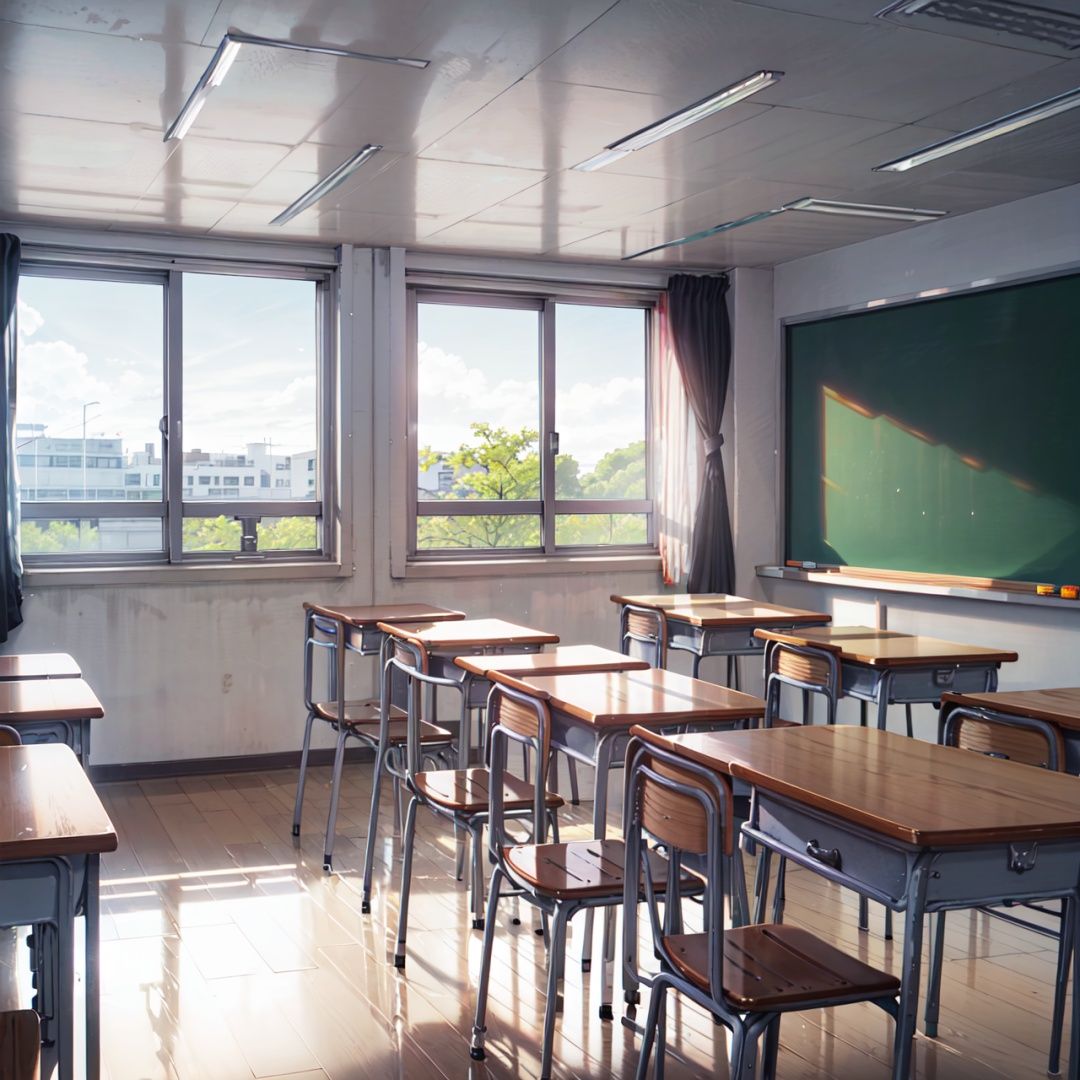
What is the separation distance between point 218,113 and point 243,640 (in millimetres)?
2964

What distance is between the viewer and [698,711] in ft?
10.5

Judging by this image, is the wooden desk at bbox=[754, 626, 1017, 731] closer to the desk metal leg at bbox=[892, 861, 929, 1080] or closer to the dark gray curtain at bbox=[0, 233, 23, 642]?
the desk metal leg at bbox=[892, 861, 929, 1080]

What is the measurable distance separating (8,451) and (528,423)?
2.81 meters

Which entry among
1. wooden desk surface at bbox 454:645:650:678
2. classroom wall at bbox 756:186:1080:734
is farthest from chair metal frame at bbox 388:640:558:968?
classroom wall at bbox 756:186:1080:734

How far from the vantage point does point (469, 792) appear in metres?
3.61

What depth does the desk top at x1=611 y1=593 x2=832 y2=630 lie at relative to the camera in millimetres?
5496

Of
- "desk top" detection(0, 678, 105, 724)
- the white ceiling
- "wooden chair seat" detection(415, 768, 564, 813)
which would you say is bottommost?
"wooden chair seat" detection(415, 768, 564, 813)

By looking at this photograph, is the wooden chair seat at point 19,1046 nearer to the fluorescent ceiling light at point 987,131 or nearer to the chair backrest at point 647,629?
the chair backrest at point 647,629

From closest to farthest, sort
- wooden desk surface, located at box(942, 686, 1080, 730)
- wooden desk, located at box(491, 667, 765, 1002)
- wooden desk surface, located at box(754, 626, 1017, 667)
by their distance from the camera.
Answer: wooden desk, located at box(491, 667, 765, 1002), wooden desk surface, located at box(942, 686, 1080, 730), wooden desk surface, located at box(754, 626, 1017, 667)

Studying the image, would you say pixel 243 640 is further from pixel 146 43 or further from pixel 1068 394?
pixel 1068 394

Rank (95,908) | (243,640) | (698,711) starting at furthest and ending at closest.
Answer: (243,640) → (698,711) → (95,908)

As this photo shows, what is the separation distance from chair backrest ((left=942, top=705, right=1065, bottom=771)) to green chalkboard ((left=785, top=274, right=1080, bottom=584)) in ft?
8.12

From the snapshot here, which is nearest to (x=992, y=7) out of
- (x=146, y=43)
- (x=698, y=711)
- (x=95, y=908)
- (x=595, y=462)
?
(x=698, y=711)

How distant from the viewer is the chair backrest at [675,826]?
218 cm
